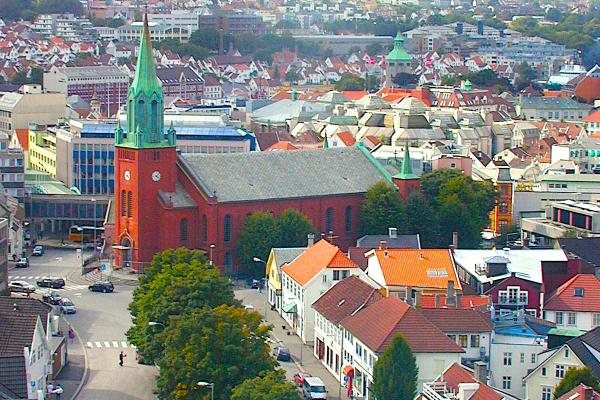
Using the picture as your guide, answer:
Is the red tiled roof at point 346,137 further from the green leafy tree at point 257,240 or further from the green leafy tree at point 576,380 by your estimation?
the green leafy tree at point 576,380

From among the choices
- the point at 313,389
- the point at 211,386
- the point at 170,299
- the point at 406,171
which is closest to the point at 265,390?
the point at 211,386

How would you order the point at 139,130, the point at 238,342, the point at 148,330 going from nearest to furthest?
1. the point at 238,342
2. the point at 148,330
3. the point at 139,130

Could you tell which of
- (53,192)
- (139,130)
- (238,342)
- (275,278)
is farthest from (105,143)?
(238,342)

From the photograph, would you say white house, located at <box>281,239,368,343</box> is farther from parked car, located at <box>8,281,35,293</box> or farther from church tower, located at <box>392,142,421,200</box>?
church tower, located at <box>392,142,421,200</box>

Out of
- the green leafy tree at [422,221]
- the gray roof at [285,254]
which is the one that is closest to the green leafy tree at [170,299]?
the gray roof at [285,254]

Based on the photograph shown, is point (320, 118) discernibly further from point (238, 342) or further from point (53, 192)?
point (238, 342)

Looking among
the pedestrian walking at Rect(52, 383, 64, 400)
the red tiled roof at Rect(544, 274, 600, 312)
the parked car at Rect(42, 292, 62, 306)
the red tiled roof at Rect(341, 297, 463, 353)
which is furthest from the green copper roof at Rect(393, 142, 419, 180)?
the pedestrian walking at Rect(52, 383, 64, 400)
